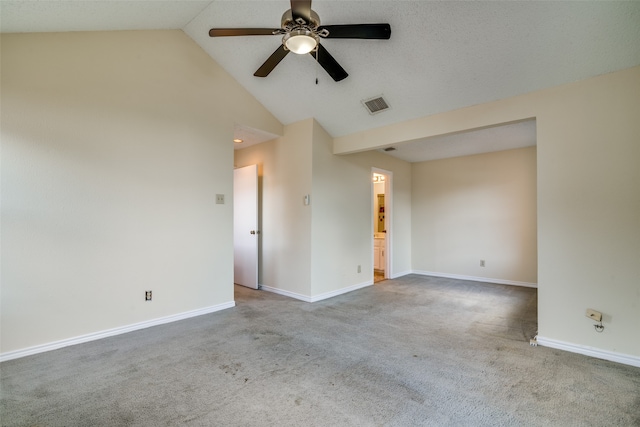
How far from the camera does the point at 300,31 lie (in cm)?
196

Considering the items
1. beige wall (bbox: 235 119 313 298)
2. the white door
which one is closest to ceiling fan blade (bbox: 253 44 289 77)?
beige wall (bbox: 235 119 313 298)

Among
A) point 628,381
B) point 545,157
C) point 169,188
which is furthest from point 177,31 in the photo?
point 628,381

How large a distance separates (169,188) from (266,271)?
6.87ft

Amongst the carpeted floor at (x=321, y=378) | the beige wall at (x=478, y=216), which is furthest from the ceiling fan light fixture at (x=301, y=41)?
the beige wall at (x=478, y=216)

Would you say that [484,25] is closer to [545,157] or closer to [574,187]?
[545,157]

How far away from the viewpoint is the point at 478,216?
5645 millimetres

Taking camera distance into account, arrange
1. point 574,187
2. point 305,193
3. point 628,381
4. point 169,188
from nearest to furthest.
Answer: point 628,381, point 574,187, point 169,188, point 305,193

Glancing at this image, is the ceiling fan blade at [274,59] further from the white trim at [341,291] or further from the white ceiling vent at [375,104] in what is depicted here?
the white trim at [341,291]

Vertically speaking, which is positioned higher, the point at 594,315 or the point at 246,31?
the point at 246,31

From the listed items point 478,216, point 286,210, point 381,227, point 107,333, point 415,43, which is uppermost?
point 415,43

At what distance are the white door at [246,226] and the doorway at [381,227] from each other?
2118 mm

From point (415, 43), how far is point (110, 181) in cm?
326

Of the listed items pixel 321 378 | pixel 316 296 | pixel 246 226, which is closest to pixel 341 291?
pixel 316 296

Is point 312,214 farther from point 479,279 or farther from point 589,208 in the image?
point 479,279
